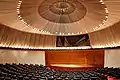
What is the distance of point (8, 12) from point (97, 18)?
433 centimetres

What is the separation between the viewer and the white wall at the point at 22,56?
602 inches

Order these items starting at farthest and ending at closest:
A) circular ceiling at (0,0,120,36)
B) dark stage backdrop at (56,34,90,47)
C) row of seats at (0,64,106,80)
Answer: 1. dark stage backdrop at (56,34,90,47)
2. row of seats at (0,64,106,80)
3. circular ceiling at (0,0,120,36)

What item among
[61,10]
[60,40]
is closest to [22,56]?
[60,40]

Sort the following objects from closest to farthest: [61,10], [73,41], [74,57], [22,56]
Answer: [61,10]
[22,56]
[73,41]
[74,57]

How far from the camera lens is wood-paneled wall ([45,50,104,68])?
59.0 feet

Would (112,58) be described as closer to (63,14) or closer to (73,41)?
(73,41)

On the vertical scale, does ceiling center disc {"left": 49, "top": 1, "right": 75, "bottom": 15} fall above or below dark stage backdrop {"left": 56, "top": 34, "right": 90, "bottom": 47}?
above

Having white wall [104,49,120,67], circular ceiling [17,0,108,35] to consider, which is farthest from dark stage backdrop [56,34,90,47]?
circular ceiling [17,0,108,35]

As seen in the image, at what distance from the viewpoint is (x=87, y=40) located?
58.8ft

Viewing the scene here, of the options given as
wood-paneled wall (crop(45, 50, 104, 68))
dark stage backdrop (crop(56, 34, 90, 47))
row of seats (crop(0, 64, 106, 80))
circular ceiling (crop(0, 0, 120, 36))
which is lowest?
row of seats (crop(0, 64, 106, 80))

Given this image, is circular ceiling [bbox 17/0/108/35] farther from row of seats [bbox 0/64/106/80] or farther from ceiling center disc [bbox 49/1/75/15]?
row of seats [bbox 0/64/106/80]

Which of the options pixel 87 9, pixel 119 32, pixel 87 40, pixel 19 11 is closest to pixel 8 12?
pixel 19 11

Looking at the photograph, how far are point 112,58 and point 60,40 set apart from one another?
5.56 meters

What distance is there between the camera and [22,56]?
55.7 ft
